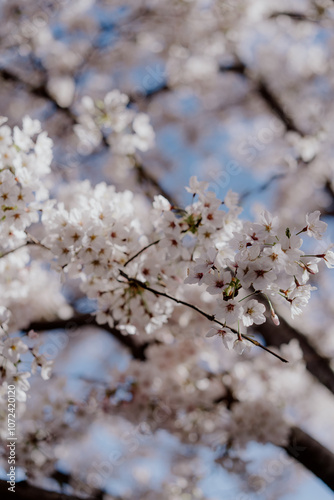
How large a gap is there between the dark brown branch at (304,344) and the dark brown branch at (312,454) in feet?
1.50

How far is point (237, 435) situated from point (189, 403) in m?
0.43

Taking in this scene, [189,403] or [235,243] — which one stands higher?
[235,243]

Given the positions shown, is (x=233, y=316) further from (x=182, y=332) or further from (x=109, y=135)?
(x=109, y=135)

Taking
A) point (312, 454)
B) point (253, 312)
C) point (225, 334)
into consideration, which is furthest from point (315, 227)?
point (312, 454)

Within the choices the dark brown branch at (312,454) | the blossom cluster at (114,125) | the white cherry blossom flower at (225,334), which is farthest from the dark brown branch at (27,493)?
the blossom cluster at (114,125)

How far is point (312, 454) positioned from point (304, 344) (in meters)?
0.85

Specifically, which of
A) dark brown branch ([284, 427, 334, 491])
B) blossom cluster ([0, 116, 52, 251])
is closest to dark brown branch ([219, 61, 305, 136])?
dark brown branch ([284, 427, 334, 491])

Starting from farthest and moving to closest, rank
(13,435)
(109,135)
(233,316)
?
(109,135), (13,435), (233,316)

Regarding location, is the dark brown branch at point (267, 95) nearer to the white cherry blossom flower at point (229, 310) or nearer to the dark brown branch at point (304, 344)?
the dark brown branch at point (304, 344)

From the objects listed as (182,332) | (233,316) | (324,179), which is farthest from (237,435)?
(324,179)

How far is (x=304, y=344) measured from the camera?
3365 mm

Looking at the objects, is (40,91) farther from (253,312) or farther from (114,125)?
(253,312)

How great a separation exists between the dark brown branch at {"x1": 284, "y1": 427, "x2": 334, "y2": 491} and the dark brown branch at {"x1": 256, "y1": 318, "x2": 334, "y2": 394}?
1.50 ft

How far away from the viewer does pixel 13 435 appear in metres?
2.80
